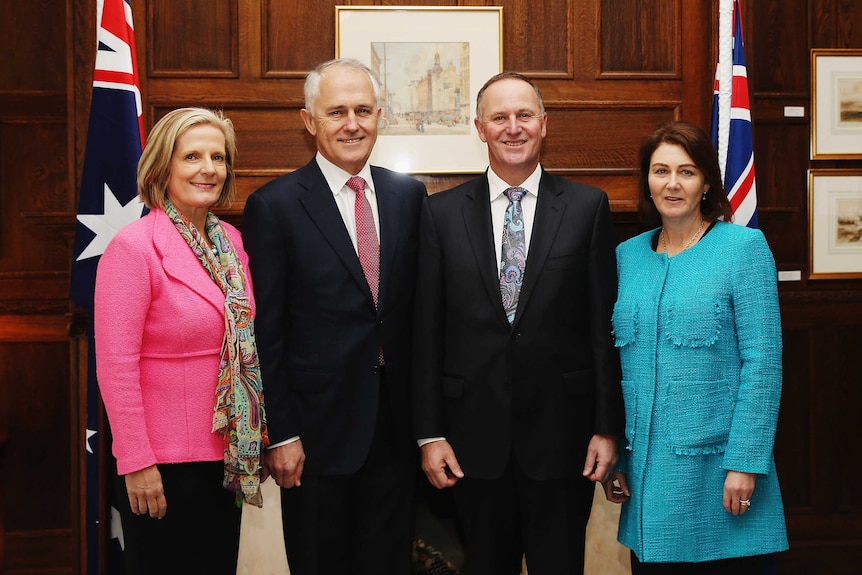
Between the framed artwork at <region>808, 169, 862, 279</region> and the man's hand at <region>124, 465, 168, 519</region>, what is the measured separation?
3269 mm

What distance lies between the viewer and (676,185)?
6.68ft

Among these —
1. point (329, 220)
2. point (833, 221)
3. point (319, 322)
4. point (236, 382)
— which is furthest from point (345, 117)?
point (833, 221)

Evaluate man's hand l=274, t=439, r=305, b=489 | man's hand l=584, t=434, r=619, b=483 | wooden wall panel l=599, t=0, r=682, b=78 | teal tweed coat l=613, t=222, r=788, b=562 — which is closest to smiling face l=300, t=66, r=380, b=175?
man's hand l=274, t=439, r=305, b=489

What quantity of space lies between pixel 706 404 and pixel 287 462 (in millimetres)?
1126

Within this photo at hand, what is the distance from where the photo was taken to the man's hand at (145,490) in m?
1.83

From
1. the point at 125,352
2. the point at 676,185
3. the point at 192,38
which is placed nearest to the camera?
the point at 125,352

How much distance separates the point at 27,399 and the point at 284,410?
2.28 meters

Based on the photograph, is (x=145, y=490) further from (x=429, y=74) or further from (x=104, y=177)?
(x=429, y=74)

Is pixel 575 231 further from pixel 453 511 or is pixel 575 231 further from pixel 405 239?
pixel 453 511

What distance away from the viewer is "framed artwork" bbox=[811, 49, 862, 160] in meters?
3.75

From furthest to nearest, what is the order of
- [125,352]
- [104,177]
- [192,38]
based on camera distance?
[192,38], [104,177], [125,352]

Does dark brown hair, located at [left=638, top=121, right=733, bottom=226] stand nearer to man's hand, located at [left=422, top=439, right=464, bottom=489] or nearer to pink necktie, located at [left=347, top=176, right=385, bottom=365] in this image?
pink necktie, located at [left=347, top=176, right=385, bottom=365]

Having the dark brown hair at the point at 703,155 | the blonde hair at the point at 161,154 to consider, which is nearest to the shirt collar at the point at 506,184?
the dark brown hair at the point at 703,155

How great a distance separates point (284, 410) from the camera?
6.73ft
